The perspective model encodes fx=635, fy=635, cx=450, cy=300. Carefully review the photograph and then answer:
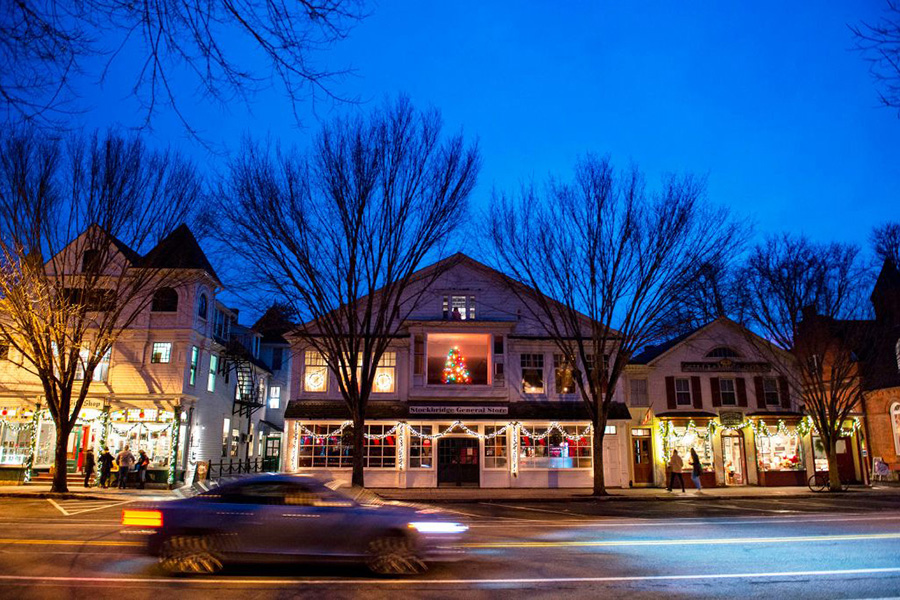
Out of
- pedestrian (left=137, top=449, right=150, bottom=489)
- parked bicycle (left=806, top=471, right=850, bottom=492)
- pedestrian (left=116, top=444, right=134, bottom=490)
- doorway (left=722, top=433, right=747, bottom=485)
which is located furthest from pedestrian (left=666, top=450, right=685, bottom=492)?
pedestrian (left=116, top=444, right=134, bottom=490)

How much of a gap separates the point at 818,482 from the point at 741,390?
5.62 metres

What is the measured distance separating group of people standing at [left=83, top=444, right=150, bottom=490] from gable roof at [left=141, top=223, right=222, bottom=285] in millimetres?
8108

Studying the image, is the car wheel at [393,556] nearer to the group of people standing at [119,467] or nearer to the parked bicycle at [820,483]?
the group of people standing at [119,467]

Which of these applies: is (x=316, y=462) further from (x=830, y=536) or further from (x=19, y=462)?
(x=830, y=536)

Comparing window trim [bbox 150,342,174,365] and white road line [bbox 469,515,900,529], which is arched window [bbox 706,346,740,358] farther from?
window trim [bbox 150,342,174,365]

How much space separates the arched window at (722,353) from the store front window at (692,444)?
4.14 meters

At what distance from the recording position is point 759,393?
3291 cm

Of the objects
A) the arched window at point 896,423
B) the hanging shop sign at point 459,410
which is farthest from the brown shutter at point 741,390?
the hanging shop sign at point 459,410

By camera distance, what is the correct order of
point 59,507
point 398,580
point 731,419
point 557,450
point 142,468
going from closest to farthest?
point 398,580, point 59,507, point 142,468, point 557,450, point 731,419

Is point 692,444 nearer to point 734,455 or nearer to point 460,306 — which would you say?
point 734,455

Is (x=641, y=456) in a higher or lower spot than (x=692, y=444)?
lower

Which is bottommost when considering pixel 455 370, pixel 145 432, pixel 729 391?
pixel 145 432

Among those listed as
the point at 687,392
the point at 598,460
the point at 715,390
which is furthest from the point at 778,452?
the point at 598,460

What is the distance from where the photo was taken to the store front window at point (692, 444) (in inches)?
1240
